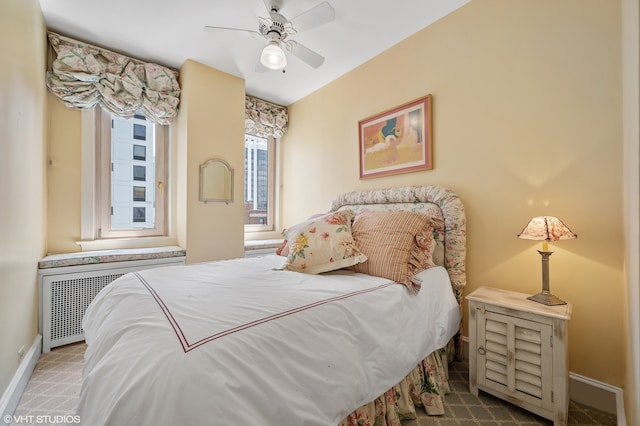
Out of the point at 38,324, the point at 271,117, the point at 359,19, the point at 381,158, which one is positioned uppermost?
the point at 359,19

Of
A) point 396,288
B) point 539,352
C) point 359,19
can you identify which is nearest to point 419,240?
point 396,288

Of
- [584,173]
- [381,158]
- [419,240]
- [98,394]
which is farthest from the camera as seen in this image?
[381,158]

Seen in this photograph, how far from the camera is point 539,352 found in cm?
136

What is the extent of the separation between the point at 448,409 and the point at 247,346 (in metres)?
1.33

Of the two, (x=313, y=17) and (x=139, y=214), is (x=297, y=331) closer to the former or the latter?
(x=313, y=17)

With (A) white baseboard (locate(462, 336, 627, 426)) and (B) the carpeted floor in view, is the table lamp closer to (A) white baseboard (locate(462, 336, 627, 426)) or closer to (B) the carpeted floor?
(A) white baseboard (locate(462, 336, 627, 426))

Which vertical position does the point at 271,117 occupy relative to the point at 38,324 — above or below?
above

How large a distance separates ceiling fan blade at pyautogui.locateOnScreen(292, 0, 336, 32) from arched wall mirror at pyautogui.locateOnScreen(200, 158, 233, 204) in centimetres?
166

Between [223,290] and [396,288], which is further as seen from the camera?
[396,288]

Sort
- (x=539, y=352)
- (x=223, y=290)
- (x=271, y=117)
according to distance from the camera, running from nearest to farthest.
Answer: (x=223, y=290), (x=539, y=352), (x=271, y=117)

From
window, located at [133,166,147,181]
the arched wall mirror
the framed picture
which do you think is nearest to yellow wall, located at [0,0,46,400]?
window, located at [133,166,147,181]

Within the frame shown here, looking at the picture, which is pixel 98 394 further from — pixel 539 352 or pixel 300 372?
pixel 539 352

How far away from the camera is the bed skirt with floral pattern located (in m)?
1.17

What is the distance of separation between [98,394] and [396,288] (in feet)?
4.00
